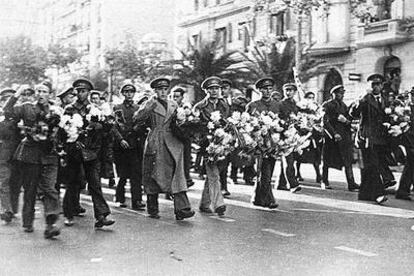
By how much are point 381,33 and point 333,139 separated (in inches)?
629

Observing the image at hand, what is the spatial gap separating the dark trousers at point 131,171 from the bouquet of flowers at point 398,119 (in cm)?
410

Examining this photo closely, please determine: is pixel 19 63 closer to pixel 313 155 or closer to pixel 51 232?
pixel 313 155

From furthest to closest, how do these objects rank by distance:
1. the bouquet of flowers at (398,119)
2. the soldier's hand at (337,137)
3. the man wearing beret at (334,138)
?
the man wearing beret at (334,138) < the soldier's hand at (337,137) < the bouquet of flowers at (398,119)

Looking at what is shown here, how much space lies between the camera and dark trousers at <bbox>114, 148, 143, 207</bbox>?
11109 mm

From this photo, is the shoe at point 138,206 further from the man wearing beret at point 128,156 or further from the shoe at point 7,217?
the shoe at point 7,217

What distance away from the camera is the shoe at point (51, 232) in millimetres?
8398

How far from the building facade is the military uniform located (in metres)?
17.4

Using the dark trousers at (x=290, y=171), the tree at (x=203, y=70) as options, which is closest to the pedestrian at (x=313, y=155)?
the dark trousers at (x=290, y=171)

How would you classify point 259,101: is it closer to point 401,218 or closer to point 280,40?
point 401,218

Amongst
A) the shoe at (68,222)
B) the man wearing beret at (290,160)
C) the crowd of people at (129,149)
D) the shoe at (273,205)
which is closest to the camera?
the crowd of people at (129,149)

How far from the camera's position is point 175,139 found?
10.1 metres

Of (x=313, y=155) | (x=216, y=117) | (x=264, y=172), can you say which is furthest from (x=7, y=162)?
(x=313, y=155)

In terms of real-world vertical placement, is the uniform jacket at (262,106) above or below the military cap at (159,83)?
below

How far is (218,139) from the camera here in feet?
33.2
